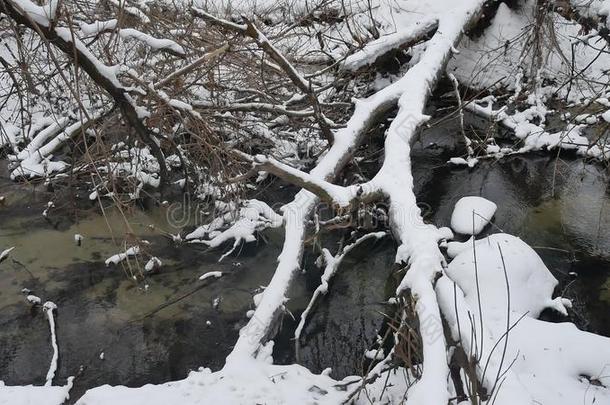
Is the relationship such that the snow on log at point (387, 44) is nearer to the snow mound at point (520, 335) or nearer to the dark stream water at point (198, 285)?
the dark stream water at point (198, 285)

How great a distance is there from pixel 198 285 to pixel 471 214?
→ 261 cm

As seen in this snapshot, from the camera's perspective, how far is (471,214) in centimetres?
509

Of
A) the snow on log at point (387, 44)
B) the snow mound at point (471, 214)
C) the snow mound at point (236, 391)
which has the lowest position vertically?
the snow mound at point (236, 391)

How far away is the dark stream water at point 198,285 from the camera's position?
3920 millimetres

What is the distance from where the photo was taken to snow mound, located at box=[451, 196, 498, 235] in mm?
5031

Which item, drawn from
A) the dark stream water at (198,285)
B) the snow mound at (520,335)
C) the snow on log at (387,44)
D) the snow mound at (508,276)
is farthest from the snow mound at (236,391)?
the snow on log at (387,44)

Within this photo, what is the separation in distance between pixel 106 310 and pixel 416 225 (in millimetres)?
2576

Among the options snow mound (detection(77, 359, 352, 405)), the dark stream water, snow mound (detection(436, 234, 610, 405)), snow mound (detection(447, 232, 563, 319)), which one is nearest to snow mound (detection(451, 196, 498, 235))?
the dark stream water

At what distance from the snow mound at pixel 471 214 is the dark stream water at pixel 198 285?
6.2 inches

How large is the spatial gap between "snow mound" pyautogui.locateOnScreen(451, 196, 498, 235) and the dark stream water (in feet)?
0.52

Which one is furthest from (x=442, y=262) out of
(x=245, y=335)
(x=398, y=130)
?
(x=398, y=130)

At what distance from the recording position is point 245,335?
3252mm

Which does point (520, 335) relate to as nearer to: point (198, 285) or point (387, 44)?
point (198, 285)

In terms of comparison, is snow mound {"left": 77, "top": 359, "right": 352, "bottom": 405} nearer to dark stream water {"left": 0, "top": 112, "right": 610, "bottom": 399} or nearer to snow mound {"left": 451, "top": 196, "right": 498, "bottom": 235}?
dark stream water {"left": 0, "top": 112, "right": 610, "bottom": 399}
